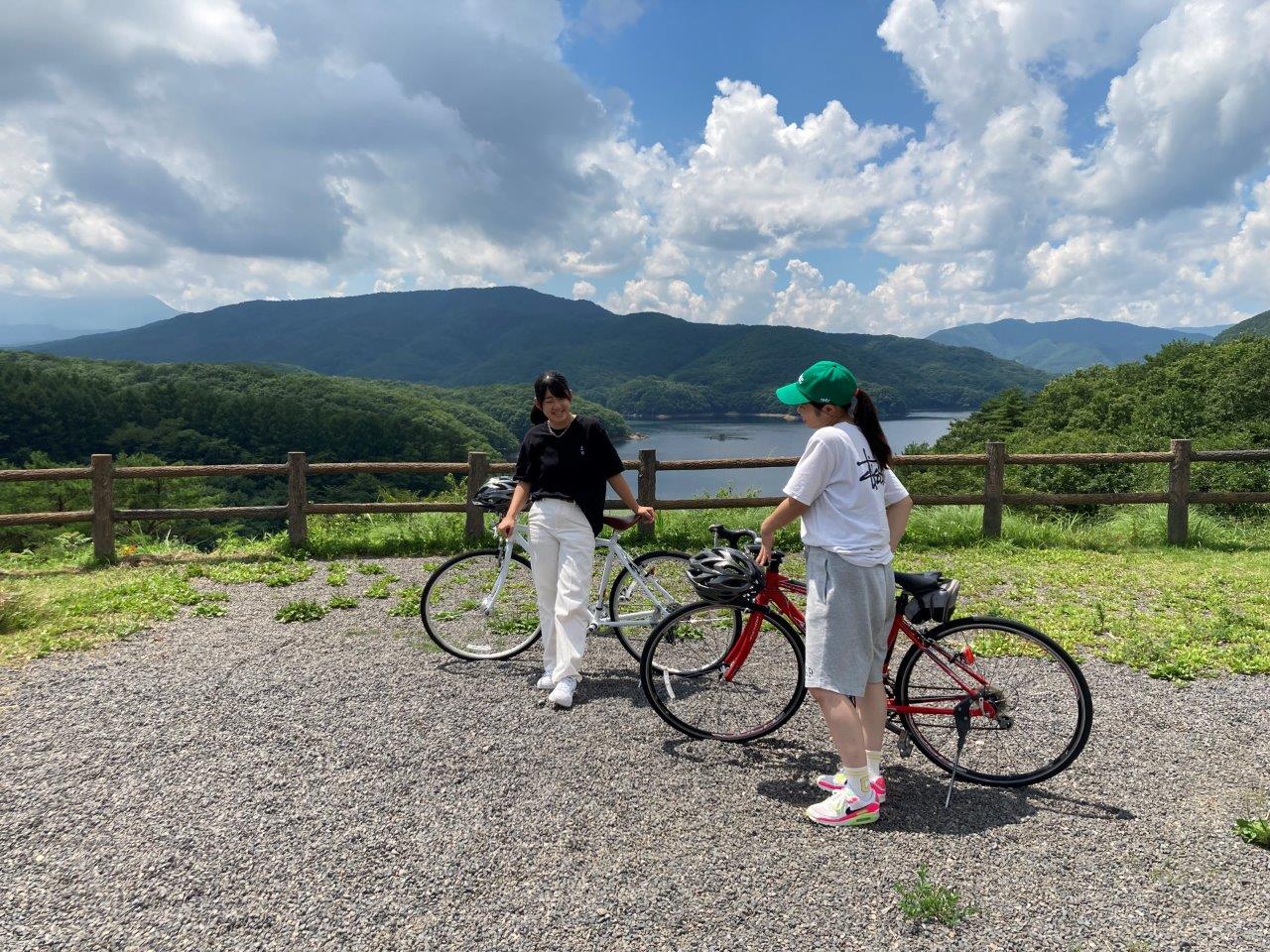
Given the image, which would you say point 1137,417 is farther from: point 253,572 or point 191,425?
point 191,425

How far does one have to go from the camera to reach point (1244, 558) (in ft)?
26.2

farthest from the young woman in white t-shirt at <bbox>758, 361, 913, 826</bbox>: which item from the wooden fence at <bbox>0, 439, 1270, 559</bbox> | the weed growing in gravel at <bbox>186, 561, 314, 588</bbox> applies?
the weed growing in gravel at <bbox>186, 561, 314, 588</bbox>

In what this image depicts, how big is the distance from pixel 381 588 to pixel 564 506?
344 centimetres

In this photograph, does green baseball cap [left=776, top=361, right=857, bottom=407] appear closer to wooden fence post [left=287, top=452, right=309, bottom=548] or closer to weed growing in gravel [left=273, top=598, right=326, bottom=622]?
weed growing in gravel [left=273, top=598, right=326, bottom=622]

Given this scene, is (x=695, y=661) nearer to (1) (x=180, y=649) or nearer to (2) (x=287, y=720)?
(2) (x=287, y=720)

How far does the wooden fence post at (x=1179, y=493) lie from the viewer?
8.67m

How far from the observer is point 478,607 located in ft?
17.1

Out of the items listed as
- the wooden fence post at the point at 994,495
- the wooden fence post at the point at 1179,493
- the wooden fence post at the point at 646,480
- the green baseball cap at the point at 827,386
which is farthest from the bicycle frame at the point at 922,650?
the wooden fence post at the point at 1179,493

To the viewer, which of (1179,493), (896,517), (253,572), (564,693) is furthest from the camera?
(1179,493)

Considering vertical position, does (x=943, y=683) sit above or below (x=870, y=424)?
below

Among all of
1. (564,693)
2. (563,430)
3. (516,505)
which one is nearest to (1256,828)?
(564,693)

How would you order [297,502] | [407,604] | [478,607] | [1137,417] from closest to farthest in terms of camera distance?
[478,607] → [407,604] → [297,502] → [1137,417]

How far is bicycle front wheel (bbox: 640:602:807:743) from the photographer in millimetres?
3707

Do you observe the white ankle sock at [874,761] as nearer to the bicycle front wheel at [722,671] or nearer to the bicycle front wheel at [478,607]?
the bicycle front wheel at [722,671]
